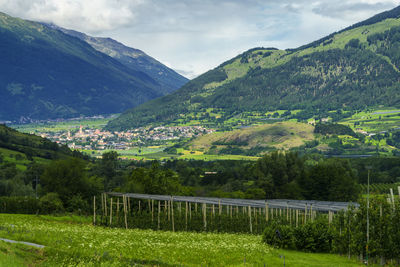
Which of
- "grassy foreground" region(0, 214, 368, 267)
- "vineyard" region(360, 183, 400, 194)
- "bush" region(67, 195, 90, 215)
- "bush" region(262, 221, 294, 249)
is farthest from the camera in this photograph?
"vineyard" region(360, 183, 400, 194)

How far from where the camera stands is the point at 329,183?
119 meters

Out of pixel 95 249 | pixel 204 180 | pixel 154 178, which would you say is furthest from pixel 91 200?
pixel 204 180

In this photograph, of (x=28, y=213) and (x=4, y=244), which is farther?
(x=28, y=213)

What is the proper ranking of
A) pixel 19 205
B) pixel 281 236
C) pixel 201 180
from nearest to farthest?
pixel 281 236 < pixel 19 205 < pixel 201 180

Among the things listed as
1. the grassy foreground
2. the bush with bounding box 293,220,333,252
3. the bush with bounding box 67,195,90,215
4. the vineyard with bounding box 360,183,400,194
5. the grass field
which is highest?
the grass field

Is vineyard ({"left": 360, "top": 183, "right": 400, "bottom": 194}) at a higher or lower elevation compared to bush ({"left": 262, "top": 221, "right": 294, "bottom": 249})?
lower

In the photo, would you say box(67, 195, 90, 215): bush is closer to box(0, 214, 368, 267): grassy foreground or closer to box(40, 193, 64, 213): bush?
box(40, 193, 64, 213): bush

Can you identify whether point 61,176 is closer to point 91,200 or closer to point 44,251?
point 91,200

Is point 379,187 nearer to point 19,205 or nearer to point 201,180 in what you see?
point 201,180

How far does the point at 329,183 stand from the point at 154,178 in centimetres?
4985

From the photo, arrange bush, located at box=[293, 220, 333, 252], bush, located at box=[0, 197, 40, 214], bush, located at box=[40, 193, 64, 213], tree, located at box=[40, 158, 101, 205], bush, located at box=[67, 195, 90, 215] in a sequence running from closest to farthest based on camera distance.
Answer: bush, located at box=[293, 220, 333, 252], bush, located at box=[0, 197, 40, 214], bush, located at box=[40, 193, 64, 213], bush, located at box=[67, 195, 90, 215], tree, located at box=[40, 158, 101, 205]

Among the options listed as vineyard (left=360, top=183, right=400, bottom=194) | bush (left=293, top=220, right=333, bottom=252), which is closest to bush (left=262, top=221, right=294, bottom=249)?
bush (left=293, top=220, right=333, bottom=252)

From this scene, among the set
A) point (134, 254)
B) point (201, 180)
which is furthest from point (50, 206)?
point (201, 180)

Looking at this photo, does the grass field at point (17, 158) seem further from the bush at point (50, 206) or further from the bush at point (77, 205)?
the bush at point (50, 206)
